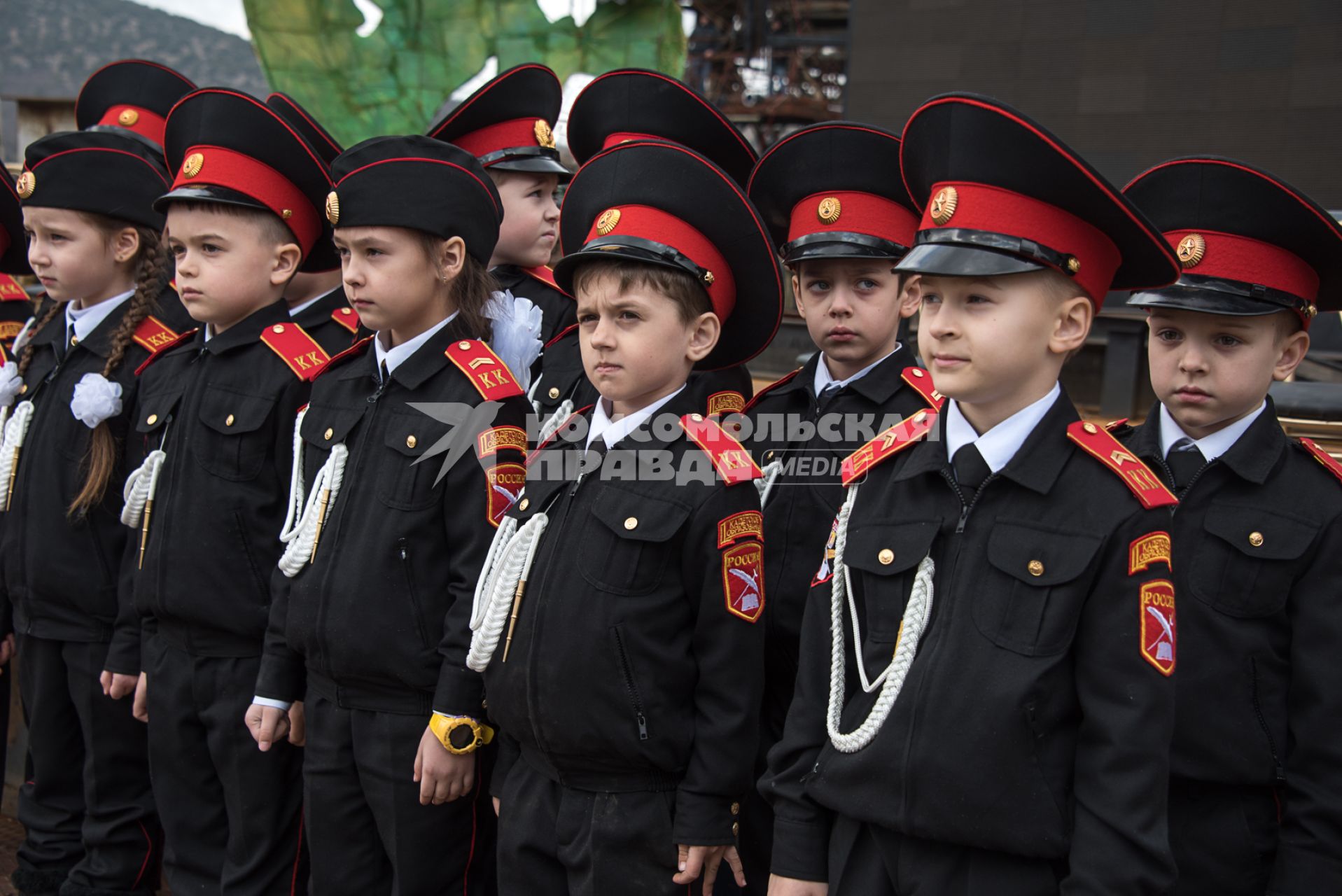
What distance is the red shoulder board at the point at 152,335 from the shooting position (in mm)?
3451

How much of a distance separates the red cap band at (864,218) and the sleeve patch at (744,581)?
0.98m

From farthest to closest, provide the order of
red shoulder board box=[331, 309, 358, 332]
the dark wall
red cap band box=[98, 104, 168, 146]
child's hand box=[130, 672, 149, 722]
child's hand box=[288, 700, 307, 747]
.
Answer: the dark wall, red cap band box=[98, 104, 168, 146], red shoulder board box=[331, 309, 358, 332], child's hand box=[130, 672, 149, 722], child's hand box=[288, 700, 307, 747]

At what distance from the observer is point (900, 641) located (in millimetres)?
1835

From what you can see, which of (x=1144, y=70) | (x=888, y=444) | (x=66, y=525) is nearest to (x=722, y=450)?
(x=888, y=444)

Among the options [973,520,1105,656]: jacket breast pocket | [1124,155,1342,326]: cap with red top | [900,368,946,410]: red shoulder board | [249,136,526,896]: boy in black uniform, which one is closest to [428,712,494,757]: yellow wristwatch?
[249,136,526,896]: boy in black uniform

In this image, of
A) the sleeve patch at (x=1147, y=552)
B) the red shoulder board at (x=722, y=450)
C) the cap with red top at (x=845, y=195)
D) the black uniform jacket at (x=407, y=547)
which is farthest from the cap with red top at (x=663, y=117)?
the sleeve patch at (x=1147, y=552)

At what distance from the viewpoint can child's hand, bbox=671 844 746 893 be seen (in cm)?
217

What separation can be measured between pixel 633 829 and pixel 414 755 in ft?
2.09

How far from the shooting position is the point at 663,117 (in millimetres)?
3562

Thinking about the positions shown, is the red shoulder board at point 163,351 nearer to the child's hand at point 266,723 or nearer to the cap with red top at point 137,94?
the child's hand at point 266,723

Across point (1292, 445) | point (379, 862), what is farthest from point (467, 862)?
point (1292, 445)

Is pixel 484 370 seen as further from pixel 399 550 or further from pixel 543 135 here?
pixel 543 135

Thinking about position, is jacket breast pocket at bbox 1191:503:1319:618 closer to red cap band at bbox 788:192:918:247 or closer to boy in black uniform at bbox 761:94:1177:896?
boy in black uniform at bbox 761:94:1177:896

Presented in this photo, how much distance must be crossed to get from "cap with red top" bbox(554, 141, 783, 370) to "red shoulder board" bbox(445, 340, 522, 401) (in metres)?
0.33
